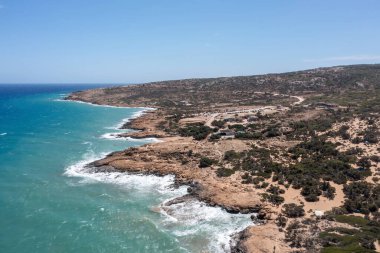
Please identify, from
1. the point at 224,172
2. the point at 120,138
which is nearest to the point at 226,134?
the point at 224,172

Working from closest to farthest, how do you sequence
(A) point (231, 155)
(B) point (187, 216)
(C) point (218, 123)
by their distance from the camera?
1. (B) point (187, 216)
2. (A) point (231, 155)
3. (C) point (218, 123)

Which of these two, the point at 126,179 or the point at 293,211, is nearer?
the point at 293,211

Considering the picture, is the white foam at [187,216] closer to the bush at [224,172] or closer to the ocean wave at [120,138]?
the bush at [224,172]

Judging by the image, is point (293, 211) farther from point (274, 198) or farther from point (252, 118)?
point (252, 118)

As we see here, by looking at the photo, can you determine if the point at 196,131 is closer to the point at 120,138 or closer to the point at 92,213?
the point at 120,138

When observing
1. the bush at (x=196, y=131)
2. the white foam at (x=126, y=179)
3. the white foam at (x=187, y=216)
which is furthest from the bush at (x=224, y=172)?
the bush at (x=196, y=131)

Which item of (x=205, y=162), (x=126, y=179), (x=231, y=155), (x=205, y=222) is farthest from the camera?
(x=231, y=155)

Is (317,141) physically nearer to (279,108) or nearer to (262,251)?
(262,251)

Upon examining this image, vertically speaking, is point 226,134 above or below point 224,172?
above

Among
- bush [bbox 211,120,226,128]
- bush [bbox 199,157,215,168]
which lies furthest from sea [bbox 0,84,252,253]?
bush [bbox 211,120,226,128]

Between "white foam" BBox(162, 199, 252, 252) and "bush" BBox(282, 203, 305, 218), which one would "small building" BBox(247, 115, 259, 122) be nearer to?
"white foam" BBox(162, 199, 252, 252)

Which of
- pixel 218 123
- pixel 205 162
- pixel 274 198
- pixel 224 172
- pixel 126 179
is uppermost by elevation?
pixel 218 123
